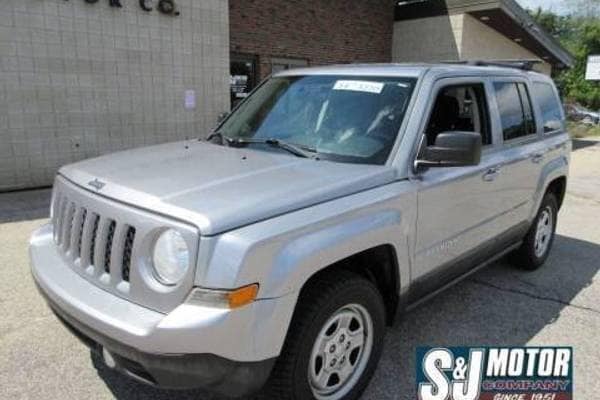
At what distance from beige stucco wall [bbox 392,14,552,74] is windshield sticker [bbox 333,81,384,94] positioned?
41.5ft

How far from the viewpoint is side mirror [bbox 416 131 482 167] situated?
9.52 feet

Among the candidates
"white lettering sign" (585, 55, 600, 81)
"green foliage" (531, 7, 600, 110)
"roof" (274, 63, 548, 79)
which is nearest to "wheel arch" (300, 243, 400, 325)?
"roof" (274, 63, 548, 79)

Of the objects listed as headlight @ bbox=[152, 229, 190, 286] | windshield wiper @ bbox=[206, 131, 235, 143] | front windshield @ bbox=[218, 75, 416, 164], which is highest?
front windshield @ bbox=[218, 75, 416, 164]

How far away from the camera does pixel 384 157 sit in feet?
9.87

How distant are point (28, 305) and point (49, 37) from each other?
5499 mm

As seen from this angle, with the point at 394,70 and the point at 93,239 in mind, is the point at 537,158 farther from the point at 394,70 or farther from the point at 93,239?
the point at 93,239

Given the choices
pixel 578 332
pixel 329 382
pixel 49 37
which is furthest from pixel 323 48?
pixel 329 382

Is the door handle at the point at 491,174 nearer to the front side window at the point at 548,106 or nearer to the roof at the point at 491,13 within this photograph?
the front side window at the point at 548,106

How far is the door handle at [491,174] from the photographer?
3753 millimetres

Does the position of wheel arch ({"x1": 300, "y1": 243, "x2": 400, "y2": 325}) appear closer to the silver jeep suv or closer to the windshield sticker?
the silver jeep suv

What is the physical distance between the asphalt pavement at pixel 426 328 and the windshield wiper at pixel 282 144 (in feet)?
4.16

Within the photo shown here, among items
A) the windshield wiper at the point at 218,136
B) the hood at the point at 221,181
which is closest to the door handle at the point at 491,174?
the hood at the point at 221,181

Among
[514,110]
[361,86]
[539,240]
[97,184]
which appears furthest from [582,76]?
[97,184]

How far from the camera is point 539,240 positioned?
5191mm
